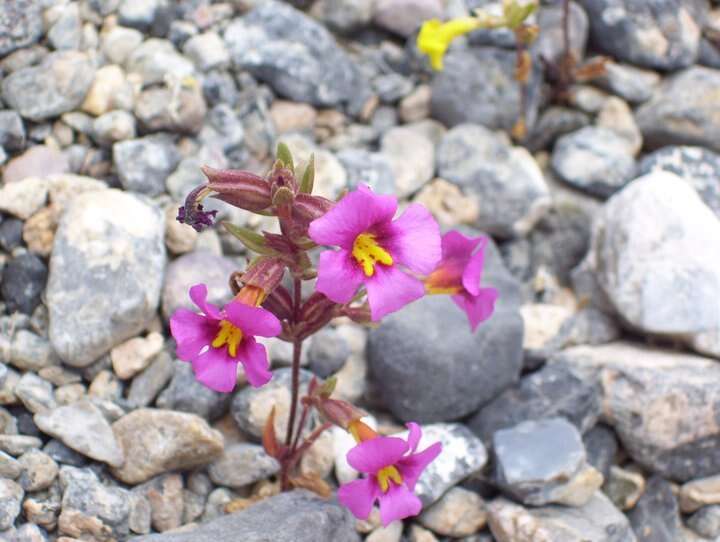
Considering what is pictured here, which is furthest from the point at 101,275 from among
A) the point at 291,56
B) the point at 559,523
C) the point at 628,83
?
the point at 628,83

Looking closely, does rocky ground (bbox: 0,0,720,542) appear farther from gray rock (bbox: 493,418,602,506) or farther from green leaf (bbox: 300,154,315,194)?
Result: green leaf (bbox: 300,154,315,194)

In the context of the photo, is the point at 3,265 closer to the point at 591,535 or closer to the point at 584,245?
the point at 591,535

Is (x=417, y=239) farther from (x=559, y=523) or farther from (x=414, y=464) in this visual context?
(x=559, y=523)

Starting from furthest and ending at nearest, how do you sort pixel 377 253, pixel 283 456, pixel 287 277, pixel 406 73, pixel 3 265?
1. pixel 406 73
2. pixel 287 277
3. pixel 3 265
4. pixel 283 456
5. pixel 377 253

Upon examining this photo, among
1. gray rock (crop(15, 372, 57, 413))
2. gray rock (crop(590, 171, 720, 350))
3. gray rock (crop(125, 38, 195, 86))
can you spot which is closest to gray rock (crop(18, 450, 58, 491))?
gray rock (crop(15, 372, 57, 413))

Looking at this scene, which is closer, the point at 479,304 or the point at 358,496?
the point at 358,496

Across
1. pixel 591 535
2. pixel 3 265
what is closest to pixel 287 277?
pixel 3 265
